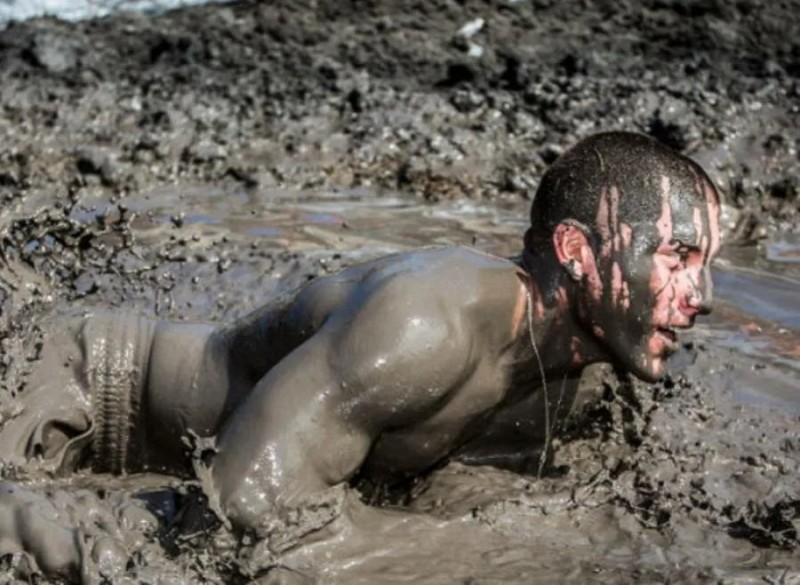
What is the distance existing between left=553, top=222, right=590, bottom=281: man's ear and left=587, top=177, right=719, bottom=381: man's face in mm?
44

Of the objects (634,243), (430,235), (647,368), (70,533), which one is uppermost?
(634,243)

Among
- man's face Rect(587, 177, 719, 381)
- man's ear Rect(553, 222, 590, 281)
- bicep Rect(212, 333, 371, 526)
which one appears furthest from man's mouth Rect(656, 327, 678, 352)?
bicep Rect(212, 333, 371, 526)

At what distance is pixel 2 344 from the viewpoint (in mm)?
5742

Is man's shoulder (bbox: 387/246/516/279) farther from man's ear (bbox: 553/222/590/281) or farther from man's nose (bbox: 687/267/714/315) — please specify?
man's nose (bbox: 687/267/714/315)

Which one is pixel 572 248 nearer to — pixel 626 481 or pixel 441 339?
Answer: pixel 441 339

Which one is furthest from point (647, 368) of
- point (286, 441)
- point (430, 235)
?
point (430, 235)

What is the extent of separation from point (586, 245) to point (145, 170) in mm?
4687

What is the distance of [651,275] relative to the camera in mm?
5078

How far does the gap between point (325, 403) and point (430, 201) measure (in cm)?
415

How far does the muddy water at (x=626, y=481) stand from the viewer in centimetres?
507

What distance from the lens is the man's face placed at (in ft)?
16.7

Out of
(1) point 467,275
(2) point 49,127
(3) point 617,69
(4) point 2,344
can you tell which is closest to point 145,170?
(2) point 49,127

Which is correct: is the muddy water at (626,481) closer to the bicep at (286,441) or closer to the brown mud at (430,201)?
the brown mud at (430,201)

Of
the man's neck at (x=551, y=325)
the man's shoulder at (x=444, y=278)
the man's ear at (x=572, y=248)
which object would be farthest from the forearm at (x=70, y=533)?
the man's ear at (x=572, y=248)
